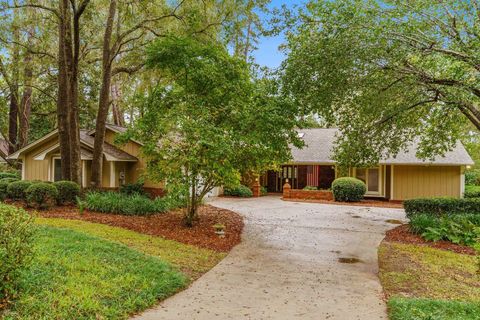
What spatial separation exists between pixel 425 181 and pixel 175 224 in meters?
15.2

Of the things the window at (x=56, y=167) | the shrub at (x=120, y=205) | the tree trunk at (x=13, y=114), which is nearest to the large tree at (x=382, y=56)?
the shrub at (x=120, y=205)

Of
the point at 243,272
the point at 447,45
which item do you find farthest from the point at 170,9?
the point at 243,272

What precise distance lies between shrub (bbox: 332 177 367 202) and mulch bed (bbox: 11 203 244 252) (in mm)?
8076

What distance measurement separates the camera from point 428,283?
265 inches

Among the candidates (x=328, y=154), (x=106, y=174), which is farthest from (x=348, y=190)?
(x=106, y=174)

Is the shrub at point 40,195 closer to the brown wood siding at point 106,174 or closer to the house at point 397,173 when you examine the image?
the brown wood siding at point 106,174

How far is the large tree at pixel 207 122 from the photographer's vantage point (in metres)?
9.62

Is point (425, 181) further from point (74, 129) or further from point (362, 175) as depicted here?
point (74, 129)

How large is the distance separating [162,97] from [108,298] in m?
7.17

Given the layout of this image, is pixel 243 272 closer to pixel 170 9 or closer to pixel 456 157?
pixel 170 9

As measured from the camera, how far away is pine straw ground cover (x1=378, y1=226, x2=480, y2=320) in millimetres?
5098

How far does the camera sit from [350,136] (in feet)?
38.1

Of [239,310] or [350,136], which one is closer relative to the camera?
[239,310]

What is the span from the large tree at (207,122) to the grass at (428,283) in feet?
13.4
